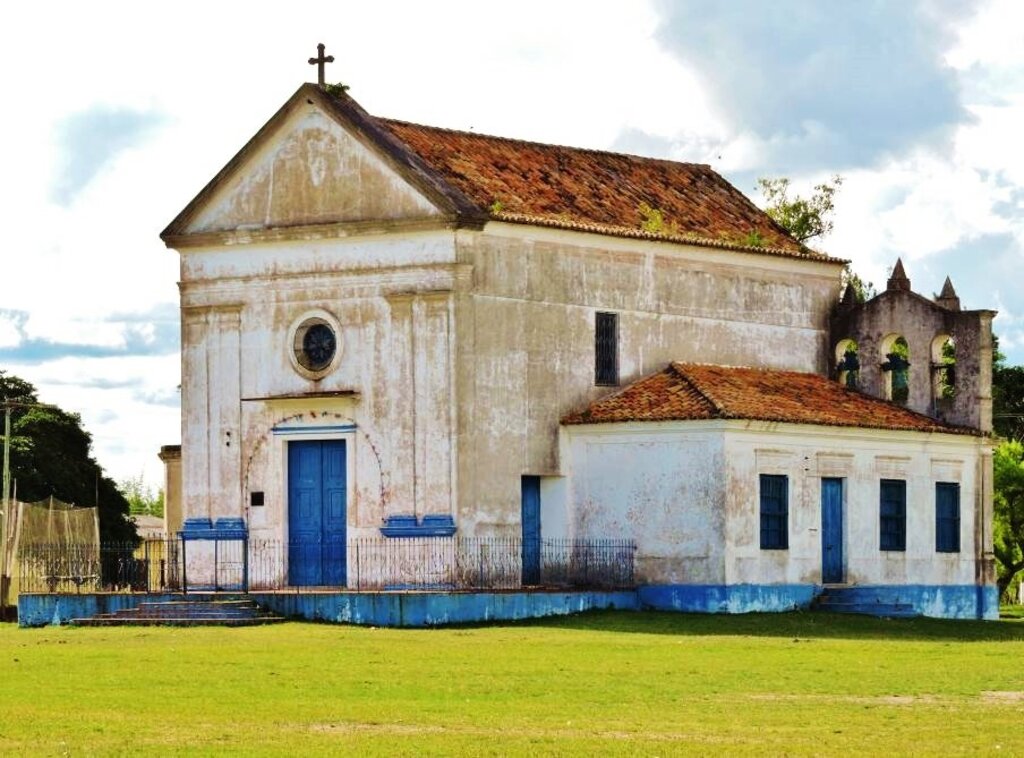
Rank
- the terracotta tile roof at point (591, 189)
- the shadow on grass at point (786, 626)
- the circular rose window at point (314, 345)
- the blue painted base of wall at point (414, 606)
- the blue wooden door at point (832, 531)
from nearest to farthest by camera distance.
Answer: the shadow on grass at point (786, 626) → the blue painted base of wall at point (414, 606) → the circular rose window at point (314, 345) → the terracotta tile roof at point (591, 189) → the blue wooden door at point (832, 531)

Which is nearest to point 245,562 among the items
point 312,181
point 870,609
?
point 312,181

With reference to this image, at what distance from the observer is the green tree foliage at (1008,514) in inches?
2509

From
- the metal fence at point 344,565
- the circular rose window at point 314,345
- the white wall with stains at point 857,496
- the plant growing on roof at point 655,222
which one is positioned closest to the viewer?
the metal fence at point 344,565

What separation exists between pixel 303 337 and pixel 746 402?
817 cm

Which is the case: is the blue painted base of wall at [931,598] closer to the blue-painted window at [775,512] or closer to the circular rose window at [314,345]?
the blue-painted window at [775,512]

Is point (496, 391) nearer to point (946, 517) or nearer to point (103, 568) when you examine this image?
point (103, 568)

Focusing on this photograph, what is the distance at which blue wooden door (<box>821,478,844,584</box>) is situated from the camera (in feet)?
154

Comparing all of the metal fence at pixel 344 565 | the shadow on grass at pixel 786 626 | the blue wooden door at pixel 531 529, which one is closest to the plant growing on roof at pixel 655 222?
the blue wooden door at pixel 531 529

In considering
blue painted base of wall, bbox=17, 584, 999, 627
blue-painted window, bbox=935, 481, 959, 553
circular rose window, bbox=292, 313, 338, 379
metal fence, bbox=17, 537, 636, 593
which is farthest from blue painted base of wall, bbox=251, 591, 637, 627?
blue-painted window, bbox=935, 481, 959, 553

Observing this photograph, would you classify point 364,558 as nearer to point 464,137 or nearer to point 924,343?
point 464,137

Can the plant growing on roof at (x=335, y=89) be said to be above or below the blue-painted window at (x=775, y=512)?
above

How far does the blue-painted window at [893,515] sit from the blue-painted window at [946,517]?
122 centimetres

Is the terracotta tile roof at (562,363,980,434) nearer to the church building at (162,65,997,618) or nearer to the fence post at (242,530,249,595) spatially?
the church building at (162,65,997,618)

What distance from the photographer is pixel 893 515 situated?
48.8m
